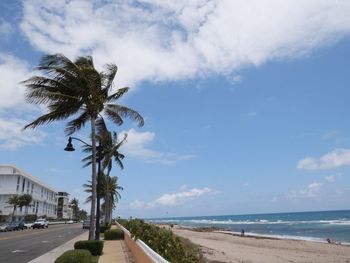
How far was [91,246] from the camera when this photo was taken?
1772 cm

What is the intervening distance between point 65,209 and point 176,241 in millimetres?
159475

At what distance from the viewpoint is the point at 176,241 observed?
9.84 meters

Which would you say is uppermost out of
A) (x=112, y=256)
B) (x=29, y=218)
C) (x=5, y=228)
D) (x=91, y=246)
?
(x=29, y=218)

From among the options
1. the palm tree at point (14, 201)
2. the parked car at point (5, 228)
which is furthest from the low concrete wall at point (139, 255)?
the palm tree at point (14, 201)

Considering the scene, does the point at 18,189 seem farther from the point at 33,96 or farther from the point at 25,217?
the point at 33,96

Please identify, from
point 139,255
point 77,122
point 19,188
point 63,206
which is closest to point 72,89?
point 77,122

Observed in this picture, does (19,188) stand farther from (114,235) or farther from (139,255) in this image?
(139,255)

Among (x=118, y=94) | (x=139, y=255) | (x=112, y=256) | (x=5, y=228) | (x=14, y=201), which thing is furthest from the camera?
(x=14, y=201)

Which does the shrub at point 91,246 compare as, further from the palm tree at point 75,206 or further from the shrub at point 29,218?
the palm tree at point 75,206

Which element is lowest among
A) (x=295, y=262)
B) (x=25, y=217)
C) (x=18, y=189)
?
(x=295, y=262)

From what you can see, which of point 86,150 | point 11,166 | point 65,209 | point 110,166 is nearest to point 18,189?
point 11,166

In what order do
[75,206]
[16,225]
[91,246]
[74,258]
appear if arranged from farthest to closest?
[75,206] < [16,225] < [91,246] < [74,258]

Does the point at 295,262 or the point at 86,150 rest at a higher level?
the point at 86,150

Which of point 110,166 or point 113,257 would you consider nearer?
point 113,257
